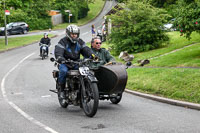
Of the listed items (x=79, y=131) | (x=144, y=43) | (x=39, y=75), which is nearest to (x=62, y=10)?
(x=144, y=43)

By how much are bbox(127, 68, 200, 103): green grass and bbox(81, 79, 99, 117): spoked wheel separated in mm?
2927

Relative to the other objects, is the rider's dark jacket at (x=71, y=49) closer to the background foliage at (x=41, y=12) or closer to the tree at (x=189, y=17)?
the tree at (x=189, y=17)

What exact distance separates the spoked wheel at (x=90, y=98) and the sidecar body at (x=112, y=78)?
62cm

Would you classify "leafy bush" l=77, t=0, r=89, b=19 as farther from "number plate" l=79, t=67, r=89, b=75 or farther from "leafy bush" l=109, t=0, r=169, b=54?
"number plate" l=79, t=67, r=89, b=75

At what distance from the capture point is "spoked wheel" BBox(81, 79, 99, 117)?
7.99m

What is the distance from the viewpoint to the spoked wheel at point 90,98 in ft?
26.2

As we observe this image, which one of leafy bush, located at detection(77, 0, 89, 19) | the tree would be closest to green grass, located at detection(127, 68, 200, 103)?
the tree

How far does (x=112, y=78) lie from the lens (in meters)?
8.95

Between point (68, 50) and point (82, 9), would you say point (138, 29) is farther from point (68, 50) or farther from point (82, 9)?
point (82, 9)

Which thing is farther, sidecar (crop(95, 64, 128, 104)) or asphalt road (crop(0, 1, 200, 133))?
sidecar (crop(95, 64, 128, 104))

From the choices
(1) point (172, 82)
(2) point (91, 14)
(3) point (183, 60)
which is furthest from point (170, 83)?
(2) point (91, 14)

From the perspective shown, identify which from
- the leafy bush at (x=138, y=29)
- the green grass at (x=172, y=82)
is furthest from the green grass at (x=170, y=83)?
the leafy bush at (x=138, y=29)

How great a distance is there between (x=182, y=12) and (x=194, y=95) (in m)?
6.82

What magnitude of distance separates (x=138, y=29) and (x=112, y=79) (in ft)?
52.0
